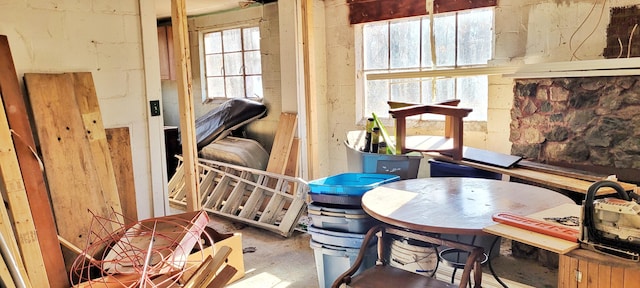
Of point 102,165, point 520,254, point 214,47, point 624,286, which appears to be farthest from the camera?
point 214,47

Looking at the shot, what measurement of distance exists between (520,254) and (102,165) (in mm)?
2881

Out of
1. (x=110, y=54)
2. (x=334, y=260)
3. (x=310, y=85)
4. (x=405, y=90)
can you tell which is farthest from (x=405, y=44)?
(x=110, y=54)

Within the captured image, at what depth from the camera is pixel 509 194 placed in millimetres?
2324

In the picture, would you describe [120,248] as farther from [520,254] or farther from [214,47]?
[214,47]

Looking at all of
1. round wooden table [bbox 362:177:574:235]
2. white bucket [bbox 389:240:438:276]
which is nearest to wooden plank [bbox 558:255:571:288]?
round wooden table [bbox 362:177:574:235]

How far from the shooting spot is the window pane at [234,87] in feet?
18.2

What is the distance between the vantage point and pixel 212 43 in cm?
573

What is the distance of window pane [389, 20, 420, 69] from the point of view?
420cm

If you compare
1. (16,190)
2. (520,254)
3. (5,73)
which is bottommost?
(520,254)

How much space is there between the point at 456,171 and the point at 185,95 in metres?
2.05

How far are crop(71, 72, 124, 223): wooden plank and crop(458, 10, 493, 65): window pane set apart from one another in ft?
9.47

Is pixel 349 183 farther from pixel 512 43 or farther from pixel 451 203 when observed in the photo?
pixel 512 43

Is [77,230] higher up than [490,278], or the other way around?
[77,230]

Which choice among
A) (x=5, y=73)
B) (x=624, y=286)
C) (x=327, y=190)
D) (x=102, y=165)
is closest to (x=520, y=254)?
(x=327, y=190)
